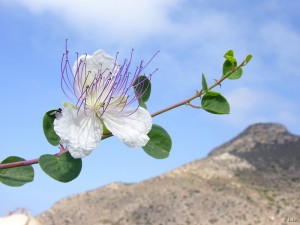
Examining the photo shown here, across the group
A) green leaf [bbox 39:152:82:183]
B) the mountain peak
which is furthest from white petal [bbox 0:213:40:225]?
the mountain peak

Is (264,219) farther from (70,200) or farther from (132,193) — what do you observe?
(70,200)

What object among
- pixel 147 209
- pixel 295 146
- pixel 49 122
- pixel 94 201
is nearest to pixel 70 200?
pixel 94 201

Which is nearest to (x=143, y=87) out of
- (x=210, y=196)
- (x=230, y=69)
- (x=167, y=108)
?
(x=167, y=108)

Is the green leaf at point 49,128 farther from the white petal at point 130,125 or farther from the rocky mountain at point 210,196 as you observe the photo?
the rocky mountain at point 210,196

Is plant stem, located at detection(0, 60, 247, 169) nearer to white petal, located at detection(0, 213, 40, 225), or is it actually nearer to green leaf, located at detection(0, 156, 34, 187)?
green leaf, located at detection(0, 156, 34, 187)

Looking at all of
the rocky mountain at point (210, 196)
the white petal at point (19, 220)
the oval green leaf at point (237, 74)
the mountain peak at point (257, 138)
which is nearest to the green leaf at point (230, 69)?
the oval green leaf at point (237, 74)

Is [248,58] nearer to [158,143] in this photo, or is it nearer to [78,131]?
[158,143]
